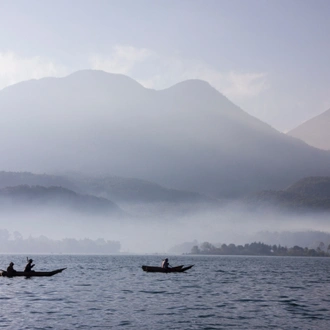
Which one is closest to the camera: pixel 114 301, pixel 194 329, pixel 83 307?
pixel 194 329

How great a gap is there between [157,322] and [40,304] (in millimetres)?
14947

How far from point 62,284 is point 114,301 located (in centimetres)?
2310

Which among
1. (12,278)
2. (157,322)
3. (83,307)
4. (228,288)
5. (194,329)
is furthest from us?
(12,278)

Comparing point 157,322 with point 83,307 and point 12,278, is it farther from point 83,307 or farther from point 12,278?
point 12,278

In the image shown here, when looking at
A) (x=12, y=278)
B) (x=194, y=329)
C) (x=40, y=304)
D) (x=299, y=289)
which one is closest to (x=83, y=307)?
(x=40, y=304)

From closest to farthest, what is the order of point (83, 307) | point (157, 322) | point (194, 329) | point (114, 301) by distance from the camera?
point (194, 329) < point (157, 322) < point (83, 307) < point (114, 301)

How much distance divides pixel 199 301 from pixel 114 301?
28.1 feet

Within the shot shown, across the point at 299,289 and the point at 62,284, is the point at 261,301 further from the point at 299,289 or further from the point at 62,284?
the point at 62,284

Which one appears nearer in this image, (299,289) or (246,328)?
(246,328)

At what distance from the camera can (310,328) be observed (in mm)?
39094

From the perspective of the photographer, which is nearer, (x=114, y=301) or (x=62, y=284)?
(x=114, y=301)

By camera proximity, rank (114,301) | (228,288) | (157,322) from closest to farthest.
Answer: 1. (157,322)
2. (114,301)
3. (228,288)

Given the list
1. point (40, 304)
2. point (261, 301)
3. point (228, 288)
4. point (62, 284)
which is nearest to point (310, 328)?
point (261, 301)

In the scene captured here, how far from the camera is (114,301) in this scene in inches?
2106
